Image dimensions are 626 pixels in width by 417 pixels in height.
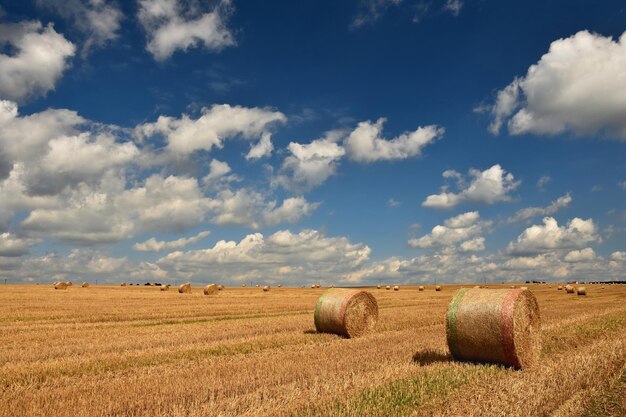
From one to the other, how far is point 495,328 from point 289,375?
4.58m

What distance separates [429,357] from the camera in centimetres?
1152

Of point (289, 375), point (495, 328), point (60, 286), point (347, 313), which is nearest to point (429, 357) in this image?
point (495, 328)

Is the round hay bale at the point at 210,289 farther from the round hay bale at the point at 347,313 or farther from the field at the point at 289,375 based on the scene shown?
the round hay bale at the point at 347,313

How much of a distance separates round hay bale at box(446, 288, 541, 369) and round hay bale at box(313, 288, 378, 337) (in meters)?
5.55

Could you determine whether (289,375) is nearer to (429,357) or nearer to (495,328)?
(429,357)

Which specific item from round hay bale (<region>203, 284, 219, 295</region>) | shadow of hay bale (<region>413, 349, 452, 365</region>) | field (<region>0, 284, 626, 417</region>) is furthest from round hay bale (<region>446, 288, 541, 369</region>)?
round hay bale (<region>203, 284, 219, 295</region>)

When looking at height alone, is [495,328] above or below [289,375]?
above

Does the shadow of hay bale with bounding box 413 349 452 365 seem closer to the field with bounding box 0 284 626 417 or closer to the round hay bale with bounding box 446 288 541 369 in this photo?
the field with bounding box 0 284 626 417

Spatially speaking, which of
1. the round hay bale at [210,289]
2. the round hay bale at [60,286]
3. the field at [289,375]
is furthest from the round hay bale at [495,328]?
the round hay bale at [60,286]

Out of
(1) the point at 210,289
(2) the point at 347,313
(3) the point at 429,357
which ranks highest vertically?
(1) the point at 210,289

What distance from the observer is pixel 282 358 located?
11492 millimetres

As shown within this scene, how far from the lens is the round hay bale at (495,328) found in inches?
413

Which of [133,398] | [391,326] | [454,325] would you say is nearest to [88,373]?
[133,398]

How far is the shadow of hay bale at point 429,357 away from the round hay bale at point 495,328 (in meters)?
0.33
